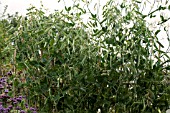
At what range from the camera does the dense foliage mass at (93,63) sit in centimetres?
307

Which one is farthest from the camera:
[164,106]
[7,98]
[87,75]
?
[7,98]

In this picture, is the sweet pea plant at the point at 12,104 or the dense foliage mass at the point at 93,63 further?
the sweet pea plant at the point at 12,104

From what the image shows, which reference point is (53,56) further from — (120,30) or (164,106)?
(164,106)

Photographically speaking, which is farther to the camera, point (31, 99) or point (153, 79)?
point (31, 99)

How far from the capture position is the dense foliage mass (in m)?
3.07

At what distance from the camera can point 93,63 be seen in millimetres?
3137

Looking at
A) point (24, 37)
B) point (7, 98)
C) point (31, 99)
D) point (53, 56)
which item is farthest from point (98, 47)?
point (7, 98)

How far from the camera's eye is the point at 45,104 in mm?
3252

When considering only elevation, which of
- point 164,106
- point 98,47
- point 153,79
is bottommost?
point 164,106

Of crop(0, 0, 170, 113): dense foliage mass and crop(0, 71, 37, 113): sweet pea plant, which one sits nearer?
crop(0, 0, 170, 113): dense foliage mass

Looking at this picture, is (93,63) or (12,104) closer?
(93,63)

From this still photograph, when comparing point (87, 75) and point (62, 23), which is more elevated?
point (62, 23)

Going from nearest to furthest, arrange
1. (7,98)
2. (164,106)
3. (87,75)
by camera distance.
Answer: (87,75) < (164,106) < (7,98)

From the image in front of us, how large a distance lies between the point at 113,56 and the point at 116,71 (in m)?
0.11
